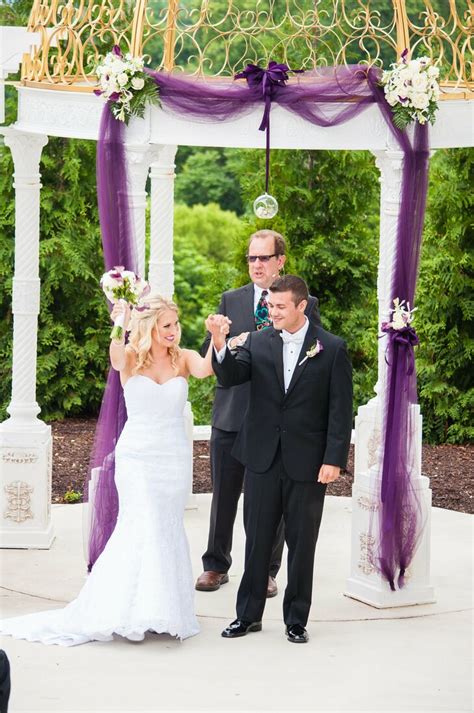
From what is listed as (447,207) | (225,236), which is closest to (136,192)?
(447,207)

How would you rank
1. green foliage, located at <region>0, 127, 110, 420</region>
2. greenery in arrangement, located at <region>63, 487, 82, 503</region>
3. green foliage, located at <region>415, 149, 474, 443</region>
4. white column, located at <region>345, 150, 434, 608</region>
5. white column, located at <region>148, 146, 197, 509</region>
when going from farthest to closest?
1. green foliage, located at <region>0, 127, 110, 420</region>
2. green foliage, located at <region>415, 149, 474, 443</region>
3. greenery in arrangement, located at <region>63, 487, 82, 503</region>
4. white column, located at <region>148, 146, 197, 509</region>
5. white column, located at <region>345, 150, 434, 608</region>

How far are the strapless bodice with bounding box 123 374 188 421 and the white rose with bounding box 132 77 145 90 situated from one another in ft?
5.19

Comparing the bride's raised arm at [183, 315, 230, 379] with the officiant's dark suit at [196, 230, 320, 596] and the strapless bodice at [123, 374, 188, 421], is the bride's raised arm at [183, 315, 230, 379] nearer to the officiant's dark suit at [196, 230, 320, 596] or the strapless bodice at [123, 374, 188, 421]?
the strapless bodice at [123, 374, 188, 421]

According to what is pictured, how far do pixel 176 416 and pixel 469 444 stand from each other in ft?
21.4

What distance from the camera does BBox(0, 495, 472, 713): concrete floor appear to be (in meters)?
5.89

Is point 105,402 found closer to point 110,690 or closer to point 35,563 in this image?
point 35,563

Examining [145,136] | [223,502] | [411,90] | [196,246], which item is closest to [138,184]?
[145,136]

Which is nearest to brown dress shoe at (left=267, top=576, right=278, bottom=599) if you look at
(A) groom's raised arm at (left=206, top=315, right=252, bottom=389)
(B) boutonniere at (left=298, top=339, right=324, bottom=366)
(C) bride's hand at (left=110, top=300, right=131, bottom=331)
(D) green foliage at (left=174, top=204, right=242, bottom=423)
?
(A) groom's raised arm at (left=206, top=315, right=252, bottom=389)

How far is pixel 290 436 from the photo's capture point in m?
6.74

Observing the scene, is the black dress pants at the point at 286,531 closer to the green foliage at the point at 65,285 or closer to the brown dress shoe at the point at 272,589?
the brown dress shoe at the point at 272,589

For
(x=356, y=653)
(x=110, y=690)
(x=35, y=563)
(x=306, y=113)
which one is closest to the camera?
(x=110, y=690)

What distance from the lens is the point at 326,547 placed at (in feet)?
29.1

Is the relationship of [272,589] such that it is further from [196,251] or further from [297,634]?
[196,251]

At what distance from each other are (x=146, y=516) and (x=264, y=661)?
963 millimetres
